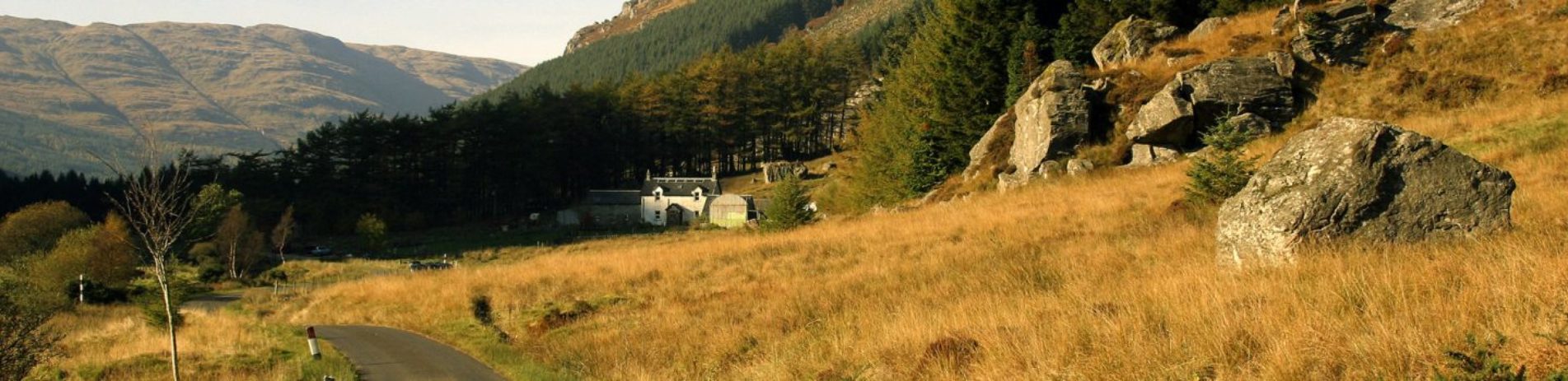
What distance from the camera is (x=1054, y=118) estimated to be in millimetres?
26734

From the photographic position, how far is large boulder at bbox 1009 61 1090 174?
26797mm

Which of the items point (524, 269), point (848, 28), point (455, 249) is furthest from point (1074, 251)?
point (848, 28)

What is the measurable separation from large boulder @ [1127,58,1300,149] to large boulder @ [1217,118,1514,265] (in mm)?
17125

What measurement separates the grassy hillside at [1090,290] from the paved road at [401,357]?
559mm

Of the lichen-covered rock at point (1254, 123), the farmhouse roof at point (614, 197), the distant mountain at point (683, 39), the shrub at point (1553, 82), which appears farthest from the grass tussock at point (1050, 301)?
the distant mountain at point (683, 39)

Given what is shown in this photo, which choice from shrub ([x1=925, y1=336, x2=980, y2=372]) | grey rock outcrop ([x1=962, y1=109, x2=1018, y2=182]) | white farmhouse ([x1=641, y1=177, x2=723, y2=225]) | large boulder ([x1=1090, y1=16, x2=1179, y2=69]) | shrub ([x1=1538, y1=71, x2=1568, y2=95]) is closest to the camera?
shrub ([x1=925, y1=336, x2=980, y2=372])

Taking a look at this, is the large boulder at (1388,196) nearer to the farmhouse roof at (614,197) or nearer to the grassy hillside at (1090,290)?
the grassy hillside at (1090,290)

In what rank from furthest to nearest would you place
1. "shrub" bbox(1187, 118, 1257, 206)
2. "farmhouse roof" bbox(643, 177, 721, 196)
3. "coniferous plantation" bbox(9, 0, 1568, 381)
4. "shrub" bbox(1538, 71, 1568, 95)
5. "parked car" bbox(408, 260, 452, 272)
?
"farmhouse roof" bbox(643, 177, 721, 196)
"parked car" bbox(408, 260, 452, 272)
"shrub" bbox(1538, 71, 1568, 95)
"shrub" bbox(1187, 118, 1257, 206)
"coniferous plantation" bbox(9, 0, 1568, 381)

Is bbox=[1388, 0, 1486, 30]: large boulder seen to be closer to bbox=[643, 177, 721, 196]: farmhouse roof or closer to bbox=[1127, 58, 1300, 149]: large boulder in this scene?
bbox=[1127, 58, 1300, 149]: large boulder

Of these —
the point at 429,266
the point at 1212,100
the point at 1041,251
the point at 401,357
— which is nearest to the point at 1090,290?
the point at 1041,251

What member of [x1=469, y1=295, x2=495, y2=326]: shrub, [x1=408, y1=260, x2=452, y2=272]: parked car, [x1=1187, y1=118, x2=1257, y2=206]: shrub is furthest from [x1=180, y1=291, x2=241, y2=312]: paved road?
[x1=1187, y1=118, x2=1257, y2=206]: shrub

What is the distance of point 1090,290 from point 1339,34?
23.5m

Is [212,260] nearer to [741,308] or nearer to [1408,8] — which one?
[741,308]

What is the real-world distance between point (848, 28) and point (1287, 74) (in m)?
155
